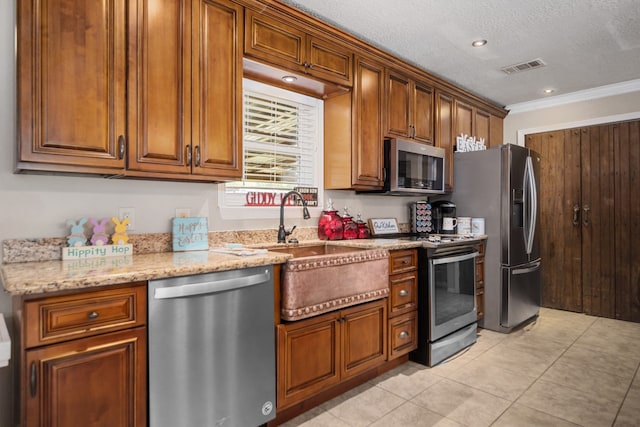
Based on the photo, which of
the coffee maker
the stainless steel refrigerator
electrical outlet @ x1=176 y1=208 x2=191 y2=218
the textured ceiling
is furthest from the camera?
the coffee maker

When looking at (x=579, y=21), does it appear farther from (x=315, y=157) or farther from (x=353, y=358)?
(x=353, y=358)

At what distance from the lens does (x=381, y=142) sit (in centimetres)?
311

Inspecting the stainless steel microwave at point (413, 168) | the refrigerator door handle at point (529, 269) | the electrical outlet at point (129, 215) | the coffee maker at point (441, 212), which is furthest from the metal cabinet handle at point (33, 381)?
the refrigerator door handle at point (529, 269)

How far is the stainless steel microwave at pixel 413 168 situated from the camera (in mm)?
3154

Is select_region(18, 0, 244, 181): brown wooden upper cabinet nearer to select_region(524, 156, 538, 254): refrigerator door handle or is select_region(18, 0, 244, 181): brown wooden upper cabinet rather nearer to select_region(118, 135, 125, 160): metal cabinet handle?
select_region(118, 135, 125, 160): metal cabinet handle

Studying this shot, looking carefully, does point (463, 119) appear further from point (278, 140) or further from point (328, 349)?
point (328, 349)

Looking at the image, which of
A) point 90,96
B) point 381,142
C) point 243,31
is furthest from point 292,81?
point 90,96

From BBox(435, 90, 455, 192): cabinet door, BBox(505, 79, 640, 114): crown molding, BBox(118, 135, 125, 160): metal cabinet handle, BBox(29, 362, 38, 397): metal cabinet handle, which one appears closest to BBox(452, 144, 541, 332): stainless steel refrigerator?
BBox(435, 90, 455, 192): cabinet door

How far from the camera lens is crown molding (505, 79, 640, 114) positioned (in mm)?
3988

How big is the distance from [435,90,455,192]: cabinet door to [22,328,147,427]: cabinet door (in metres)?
3.27

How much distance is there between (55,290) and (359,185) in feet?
7.09

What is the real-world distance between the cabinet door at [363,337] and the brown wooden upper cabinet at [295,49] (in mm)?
1670

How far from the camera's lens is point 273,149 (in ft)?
9.18

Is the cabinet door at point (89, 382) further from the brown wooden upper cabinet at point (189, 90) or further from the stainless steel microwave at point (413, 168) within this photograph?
the stainless steel microwave at point (413, 168)
